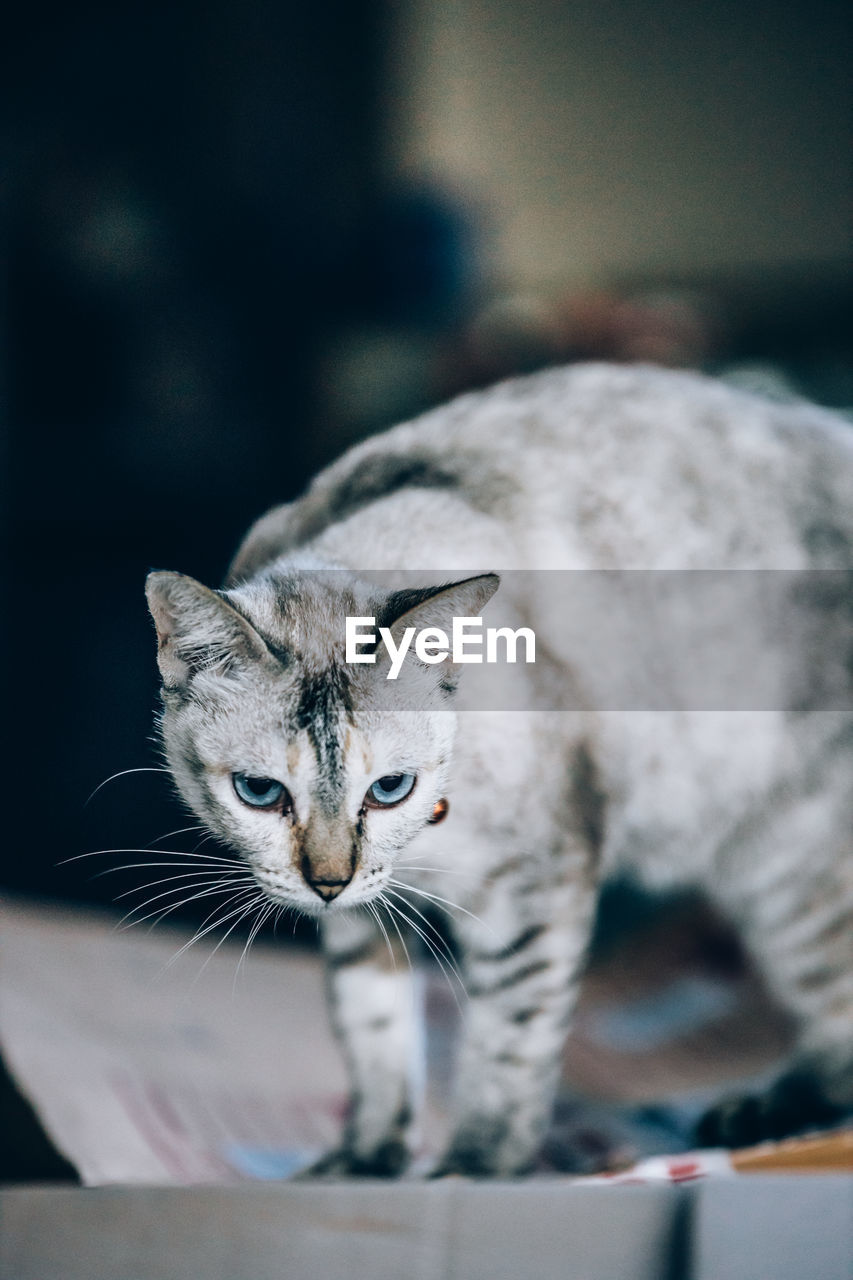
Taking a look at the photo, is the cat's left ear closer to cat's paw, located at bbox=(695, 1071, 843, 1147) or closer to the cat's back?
the cat's back

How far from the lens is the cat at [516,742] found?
0.48m

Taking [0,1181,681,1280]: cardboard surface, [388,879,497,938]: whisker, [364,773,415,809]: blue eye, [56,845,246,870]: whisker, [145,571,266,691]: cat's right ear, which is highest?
[145,571,266,691]: cat's right ear

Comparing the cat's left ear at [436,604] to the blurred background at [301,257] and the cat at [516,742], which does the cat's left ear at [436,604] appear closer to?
the cat at [516,742]

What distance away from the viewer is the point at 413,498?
56cm

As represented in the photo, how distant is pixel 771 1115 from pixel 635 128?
82 cm

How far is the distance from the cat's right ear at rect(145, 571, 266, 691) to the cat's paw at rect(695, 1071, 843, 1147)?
0.50m

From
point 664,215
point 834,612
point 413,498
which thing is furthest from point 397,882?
point 664,215

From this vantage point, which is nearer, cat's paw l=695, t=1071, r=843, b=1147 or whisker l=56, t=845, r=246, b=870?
whisker l=56, t=845, r=246, b=870

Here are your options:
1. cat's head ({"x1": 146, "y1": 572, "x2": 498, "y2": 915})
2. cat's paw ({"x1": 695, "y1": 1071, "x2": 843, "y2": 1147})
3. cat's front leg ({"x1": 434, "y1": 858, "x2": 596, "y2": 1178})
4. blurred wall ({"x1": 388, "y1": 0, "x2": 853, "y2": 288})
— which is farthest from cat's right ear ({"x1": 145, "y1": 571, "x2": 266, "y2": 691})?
blurred wall ({"x1": 388, "y1": 0, "x2": 853, "y2": 288})

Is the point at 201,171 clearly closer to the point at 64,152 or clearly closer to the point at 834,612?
the point at 64,152

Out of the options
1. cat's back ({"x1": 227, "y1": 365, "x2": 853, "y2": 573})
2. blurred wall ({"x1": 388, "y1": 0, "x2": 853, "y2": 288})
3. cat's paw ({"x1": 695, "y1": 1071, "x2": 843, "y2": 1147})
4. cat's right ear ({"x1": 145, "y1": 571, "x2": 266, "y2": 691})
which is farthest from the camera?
blurred wall ({"x1": 388, "y1": 0, "x2": 853, "y2": 288})

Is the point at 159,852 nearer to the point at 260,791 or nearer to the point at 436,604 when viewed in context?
the point at 260,791

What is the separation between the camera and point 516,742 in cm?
58

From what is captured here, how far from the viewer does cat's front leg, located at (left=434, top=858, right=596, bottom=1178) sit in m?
0.62
